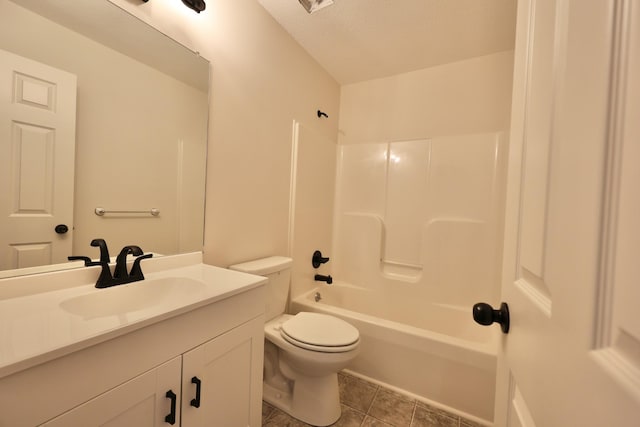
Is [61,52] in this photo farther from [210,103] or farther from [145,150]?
[210,103]

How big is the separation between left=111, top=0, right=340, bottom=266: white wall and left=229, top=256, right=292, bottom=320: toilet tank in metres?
0.10

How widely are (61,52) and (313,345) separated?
153 cm

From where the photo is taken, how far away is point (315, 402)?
53.1 inches

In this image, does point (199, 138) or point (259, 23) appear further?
point (259, 23)

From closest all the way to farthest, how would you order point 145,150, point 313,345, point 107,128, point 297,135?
point 107,128 → point 145,150 → point 313,345 → point 297,135

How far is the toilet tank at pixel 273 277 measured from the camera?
1.46 metres

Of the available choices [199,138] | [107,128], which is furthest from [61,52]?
[199,138]

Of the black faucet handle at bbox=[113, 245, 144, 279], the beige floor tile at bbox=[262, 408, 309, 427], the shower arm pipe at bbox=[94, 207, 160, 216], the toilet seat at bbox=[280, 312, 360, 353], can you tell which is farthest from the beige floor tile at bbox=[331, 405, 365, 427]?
the shower arm pipe at bbox=[94, 207, 160, 216]

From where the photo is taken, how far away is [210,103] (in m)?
1.31

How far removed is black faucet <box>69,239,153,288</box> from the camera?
0.91 meters

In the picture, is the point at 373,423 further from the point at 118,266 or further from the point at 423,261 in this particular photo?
the point at 118,266

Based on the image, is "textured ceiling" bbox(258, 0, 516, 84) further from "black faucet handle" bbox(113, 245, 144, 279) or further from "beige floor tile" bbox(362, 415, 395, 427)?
"beige floor tile" bbox(362, 415, 395, 427)

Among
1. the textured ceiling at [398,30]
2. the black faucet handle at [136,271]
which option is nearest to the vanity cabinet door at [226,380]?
the black faucet handle at [136,271]

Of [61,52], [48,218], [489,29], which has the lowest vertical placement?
[48,218]
